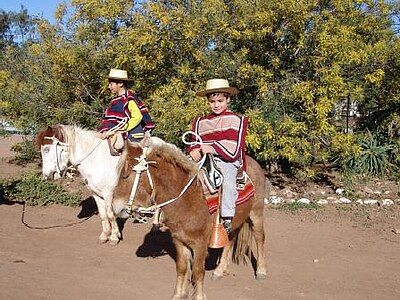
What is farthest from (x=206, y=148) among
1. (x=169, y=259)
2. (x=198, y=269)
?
(x=169, y=259)

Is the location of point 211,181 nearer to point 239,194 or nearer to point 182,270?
point 239,194

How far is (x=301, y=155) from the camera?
32.9 ft

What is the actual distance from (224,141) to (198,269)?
1320 mm

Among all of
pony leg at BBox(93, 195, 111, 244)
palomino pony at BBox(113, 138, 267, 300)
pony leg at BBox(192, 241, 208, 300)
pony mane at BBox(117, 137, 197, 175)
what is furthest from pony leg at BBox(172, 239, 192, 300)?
pony leg at BBox(93, 195, 111, 244)

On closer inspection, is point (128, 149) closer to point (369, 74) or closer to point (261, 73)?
point (261, 73)

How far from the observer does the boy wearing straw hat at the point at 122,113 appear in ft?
23.0

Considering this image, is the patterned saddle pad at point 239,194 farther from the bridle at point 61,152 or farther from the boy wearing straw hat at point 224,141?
the bridle at point 61,152

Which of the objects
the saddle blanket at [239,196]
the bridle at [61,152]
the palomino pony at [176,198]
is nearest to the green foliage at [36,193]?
the bridle at [61,152]

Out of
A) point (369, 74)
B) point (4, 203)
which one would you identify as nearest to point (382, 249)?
point (369, 74)

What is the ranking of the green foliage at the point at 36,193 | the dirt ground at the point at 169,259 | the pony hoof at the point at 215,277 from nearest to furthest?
the dirt ground at the point at 169,259, the pony hoof at the point at 215,277, the green foliage at the point at 36,193

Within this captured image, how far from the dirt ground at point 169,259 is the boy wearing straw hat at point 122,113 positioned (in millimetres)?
1786

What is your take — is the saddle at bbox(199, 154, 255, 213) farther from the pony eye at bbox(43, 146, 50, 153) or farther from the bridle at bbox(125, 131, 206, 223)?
the pony eye at bbox(43, 146, 50, 153)

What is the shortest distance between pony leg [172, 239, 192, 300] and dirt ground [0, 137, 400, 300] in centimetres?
29

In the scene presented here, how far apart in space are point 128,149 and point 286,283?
280 centimetres
